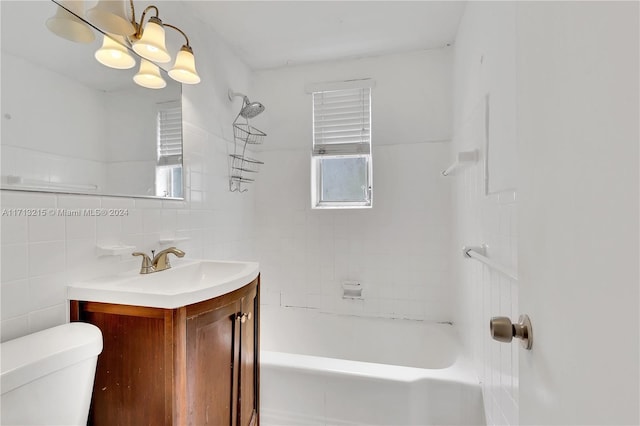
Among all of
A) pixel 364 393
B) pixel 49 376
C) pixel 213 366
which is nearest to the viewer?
pixel 49 376

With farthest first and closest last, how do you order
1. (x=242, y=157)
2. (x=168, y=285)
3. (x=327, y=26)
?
(x=242, y=157), (x=327, y=26), (x=168, y=285)

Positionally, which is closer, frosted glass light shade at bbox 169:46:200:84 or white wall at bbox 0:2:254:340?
white wall at bbox 0:2:254:340

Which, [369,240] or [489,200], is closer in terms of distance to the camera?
[489,200]

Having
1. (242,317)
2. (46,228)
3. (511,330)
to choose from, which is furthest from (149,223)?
(511,330)

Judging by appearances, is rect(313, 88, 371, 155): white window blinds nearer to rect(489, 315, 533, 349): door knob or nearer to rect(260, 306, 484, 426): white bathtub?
rect(260, 306, 484, 426): white bathtub

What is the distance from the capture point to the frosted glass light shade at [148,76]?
4.47ft

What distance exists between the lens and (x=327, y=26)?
1881 millimetres

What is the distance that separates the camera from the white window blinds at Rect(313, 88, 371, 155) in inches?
91.4

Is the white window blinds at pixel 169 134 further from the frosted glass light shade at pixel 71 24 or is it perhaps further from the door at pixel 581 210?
the door at pixel 581 210

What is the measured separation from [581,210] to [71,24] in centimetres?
160

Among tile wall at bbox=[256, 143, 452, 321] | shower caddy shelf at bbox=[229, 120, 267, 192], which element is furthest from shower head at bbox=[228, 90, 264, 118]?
tile wall at bbox=[256, 143, 452, 321]

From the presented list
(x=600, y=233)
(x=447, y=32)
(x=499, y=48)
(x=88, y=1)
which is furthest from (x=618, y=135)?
(x=447, y=32)

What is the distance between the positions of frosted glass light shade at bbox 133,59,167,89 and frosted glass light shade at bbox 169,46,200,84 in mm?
70

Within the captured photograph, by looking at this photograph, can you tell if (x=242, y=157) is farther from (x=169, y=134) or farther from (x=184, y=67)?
(x=184, y=67)
